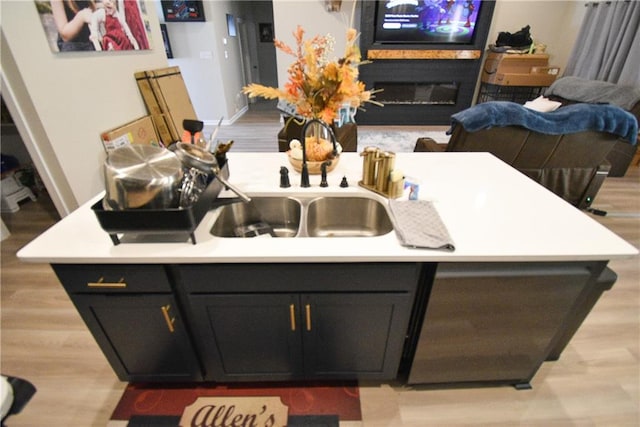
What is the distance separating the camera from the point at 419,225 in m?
1.02

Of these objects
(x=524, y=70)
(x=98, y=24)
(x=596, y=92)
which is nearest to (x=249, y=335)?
(x=98, y=24)

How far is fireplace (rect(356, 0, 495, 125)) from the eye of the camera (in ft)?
15.5

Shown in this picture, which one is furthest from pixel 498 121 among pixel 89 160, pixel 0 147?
pixel 0 147

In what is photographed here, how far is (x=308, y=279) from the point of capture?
990 millimetres

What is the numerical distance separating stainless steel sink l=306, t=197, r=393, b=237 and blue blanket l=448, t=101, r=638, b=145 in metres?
1.29

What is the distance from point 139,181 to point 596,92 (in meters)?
5.11

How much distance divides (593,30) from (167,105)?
19.5ft

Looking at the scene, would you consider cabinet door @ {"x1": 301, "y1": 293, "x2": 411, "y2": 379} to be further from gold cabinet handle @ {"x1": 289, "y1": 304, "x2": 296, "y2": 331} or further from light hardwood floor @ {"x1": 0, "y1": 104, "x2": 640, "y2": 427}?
light hardwood floor @ {"x1": 0, "y1": 104, "x2": 640, "y2": 427}

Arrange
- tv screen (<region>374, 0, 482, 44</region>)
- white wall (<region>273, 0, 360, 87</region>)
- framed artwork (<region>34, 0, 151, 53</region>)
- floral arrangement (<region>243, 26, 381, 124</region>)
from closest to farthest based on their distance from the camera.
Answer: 1. floral arrangement (<region>243, 26, 381, 124</region>)
2. framed artwork (<region>34, 0, 151, 53</region>)
3. tv screen (<region>374, 0, 482, 44</region>)
4. white wall (<region>273, 0, 360, 87</region>)

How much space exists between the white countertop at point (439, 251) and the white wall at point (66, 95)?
4.74 feet

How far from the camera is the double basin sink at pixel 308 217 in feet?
4.21

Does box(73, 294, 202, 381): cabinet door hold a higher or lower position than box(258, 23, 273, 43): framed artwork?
lower

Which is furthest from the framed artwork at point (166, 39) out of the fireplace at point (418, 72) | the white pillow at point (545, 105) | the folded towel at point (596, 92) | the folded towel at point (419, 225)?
the folded towel at point (596, 92)

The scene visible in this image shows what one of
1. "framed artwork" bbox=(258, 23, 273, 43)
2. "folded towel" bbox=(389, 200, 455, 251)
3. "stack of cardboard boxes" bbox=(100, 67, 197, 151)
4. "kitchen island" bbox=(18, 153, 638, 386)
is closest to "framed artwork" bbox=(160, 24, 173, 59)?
"stack of cardboard boxes" bbox=(100, 67, 197, 151)
